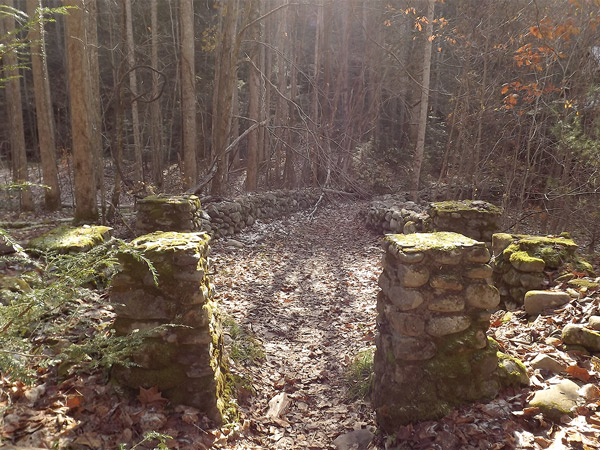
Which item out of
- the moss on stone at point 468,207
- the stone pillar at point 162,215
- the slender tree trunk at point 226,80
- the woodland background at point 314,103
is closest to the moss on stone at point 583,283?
the woodland background at point 314,103

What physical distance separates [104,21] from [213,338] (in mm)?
20870

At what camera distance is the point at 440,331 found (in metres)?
3.22

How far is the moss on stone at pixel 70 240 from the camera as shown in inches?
179

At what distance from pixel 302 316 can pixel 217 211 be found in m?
4.52

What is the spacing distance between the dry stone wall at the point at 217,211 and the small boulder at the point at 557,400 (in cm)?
602

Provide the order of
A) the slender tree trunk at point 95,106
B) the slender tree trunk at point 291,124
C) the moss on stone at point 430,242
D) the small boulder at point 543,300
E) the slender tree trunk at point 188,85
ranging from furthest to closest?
the slender tree trunk at point 291,124 < the slender tree trunk at point 188,85 < the slender tree trunk at point 95,106 < the small boulder at point 543,300 < the moss on stone at point 430,242

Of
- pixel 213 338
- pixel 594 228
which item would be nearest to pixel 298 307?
pixel 213 338

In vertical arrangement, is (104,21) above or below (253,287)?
above

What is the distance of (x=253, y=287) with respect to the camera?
6676 mm

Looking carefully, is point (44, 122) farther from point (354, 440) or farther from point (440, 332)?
point (440, 332)

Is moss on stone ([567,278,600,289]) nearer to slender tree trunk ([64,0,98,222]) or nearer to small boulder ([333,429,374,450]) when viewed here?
small boulder ([333,429,374,450])

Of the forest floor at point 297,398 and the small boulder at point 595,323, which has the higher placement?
the small boulder at point 595,323

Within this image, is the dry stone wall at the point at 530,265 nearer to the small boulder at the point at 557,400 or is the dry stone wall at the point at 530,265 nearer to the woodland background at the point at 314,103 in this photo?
the woodland background at the point at 314,103

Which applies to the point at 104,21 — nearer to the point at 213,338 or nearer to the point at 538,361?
the point at 213,338
